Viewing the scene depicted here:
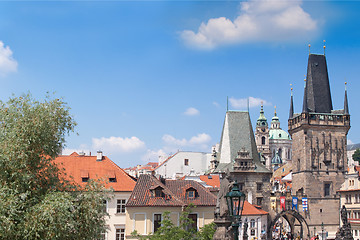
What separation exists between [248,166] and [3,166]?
43813 millimetres

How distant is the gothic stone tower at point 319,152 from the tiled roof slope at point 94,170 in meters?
29.3

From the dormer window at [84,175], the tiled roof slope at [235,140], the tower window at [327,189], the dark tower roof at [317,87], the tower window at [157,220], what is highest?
the dark tower roof at [317,87]

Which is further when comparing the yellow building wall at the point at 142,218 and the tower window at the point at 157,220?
the tower window at the point at 157,220

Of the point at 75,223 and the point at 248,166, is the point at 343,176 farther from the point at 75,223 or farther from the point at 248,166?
the point at 75,223

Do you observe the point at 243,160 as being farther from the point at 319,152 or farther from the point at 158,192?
the point at 158,192

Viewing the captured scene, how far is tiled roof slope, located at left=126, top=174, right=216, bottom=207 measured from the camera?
3541cm

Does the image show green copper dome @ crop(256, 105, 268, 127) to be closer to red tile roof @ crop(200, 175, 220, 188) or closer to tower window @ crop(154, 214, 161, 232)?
red tile roof @ crop(200, 175, 220, 188)

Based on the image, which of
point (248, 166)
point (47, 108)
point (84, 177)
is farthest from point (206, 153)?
point (47, 108)

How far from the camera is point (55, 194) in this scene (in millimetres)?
18062

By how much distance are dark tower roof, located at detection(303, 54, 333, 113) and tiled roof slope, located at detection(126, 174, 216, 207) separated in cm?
3059

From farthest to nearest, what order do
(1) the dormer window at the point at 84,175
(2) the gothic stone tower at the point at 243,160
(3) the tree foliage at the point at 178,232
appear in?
(2) the gothic stone tower at the point at 243,160 → (1) the dormer window at the point at 84,175 → (3) the tree foliage at the point at 178,232

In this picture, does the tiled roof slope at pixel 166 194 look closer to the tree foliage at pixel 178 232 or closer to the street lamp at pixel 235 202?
the tree foliage at pixel 178 232

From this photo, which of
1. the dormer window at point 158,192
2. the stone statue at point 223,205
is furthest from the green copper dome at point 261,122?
the stone statue at point 223,205

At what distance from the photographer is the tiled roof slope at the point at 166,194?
3541cm
